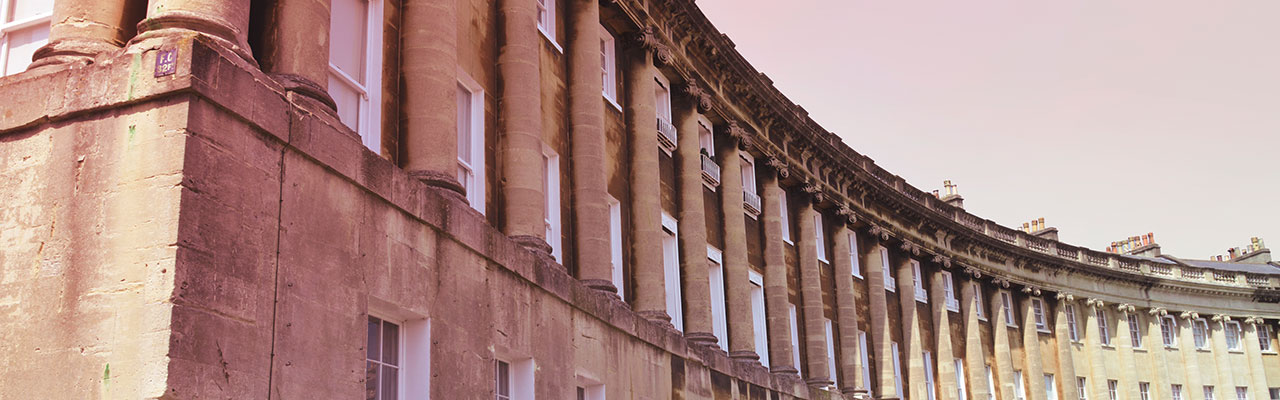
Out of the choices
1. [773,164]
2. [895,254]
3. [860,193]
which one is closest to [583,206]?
[773,164]

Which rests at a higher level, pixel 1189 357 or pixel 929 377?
pixel 1189 357

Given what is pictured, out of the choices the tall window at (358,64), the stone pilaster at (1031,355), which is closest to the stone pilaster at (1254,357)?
the stone pilaster at (1031,355)

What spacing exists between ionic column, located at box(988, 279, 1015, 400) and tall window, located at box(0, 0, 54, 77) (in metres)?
36.5

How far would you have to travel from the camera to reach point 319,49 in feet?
36.0

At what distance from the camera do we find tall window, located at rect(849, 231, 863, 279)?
3474cm

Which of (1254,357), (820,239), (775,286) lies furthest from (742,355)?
Answer: (1254,357)

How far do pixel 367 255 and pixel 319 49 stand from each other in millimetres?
2081

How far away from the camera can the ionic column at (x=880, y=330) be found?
110 feet

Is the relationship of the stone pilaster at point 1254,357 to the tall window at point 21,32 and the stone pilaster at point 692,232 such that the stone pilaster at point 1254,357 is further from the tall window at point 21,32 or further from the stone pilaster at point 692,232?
the tall window at point 21,32

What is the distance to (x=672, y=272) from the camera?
22.6 m

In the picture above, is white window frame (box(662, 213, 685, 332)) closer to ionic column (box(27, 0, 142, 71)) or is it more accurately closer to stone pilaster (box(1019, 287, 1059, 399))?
ionic column (box(27, 0, 142, 71))

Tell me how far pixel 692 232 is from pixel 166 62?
1545 cm

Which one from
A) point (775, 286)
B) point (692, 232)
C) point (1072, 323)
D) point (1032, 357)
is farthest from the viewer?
point (1072, 323)

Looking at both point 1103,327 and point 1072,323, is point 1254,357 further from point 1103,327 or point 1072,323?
point 1072,323
